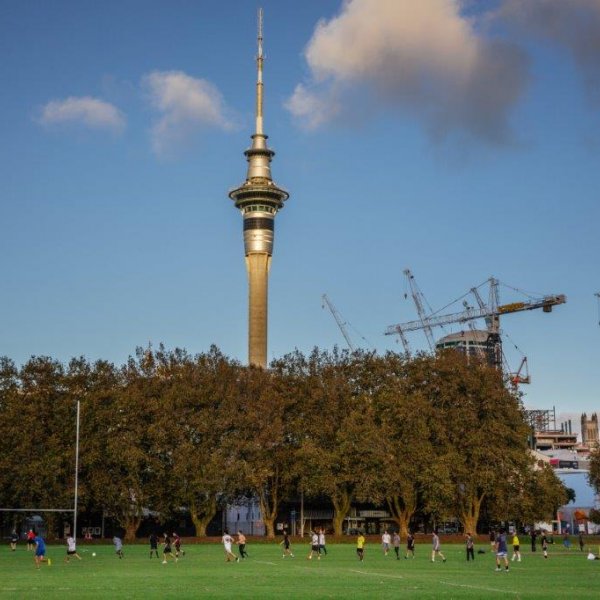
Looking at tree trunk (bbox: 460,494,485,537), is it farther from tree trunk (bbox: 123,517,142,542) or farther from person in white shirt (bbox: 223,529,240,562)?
person in white shirt (bbox: 223,529,240,562)

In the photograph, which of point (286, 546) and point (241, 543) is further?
point (286, 546)

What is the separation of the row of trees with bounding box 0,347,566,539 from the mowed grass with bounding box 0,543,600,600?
30534 millimetres

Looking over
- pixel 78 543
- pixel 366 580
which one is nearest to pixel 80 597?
pixel 366 580

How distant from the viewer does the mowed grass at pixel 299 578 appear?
3807cm

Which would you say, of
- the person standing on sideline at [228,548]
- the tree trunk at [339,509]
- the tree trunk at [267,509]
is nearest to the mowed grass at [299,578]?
the person standing on sideline at [228,548]

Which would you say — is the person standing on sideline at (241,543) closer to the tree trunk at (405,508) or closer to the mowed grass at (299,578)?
the mowed grass at (299,578)

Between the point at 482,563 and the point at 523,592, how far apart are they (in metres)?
21.2

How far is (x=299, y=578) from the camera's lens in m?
46.4

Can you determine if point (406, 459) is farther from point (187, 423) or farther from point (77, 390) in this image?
point (77, 390)

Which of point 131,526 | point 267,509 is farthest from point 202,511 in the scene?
point 267,509

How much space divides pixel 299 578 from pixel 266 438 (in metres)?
55.0

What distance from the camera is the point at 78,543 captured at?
94.8m

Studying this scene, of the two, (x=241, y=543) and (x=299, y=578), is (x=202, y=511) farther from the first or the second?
(x=299, y=578)

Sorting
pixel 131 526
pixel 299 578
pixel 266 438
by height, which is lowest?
pixel 131 526
